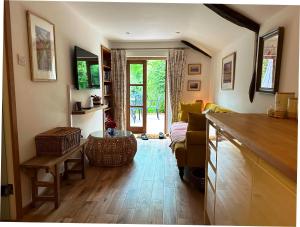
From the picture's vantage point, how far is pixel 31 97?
7.86ft

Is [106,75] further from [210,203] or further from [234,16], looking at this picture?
[210,203]

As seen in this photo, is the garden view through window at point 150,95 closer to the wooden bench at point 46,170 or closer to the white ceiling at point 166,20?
the white ceiling at point 166,20

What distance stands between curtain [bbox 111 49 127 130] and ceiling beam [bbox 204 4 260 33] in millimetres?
3177

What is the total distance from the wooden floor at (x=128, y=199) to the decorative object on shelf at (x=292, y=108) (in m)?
1.22

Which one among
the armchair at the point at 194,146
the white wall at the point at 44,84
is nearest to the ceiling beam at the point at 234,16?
the armchair at the point at 194,146

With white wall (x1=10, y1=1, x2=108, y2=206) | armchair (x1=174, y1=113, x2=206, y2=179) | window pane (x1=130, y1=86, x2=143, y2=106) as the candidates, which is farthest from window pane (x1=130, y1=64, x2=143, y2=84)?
armchair (x1=174, y1=113, x2=206, y2=179)

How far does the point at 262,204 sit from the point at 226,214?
55 cm

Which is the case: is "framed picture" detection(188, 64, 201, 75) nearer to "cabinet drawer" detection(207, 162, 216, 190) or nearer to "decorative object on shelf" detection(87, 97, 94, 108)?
"decorative object on shelf" detection(87, 97, 94, 108)

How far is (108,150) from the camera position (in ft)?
11.5

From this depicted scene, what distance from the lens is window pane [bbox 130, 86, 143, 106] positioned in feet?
19.7

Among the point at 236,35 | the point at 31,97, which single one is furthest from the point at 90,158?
the point at 236,35

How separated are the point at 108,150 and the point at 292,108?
255 cm

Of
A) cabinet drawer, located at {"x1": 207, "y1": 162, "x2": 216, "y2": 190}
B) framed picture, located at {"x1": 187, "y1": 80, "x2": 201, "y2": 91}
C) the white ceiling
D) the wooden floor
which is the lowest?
the wooden floor

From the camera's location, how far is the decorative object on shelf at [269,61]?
7.75ft
